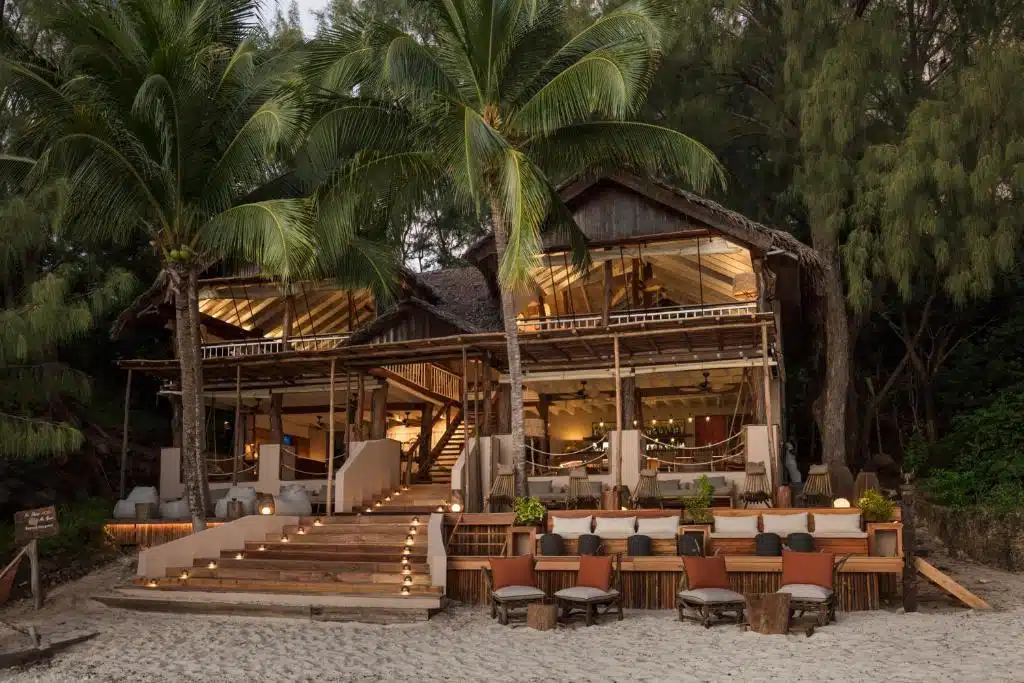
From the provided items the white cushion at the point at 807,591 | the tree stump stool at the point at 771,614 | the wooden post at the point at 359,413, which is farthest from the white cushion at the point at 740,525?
the wooden post at the point at 359,413

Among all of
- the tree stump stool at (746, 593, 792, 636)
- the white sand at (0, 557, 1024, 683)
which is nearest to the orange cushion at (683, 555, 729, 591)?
the white sand at (0, 557, 1024, 683)

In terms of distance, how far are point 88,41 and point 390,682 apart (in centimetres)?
1080

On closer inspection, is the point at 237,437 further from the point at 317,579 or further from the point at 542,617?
the point at 542,617

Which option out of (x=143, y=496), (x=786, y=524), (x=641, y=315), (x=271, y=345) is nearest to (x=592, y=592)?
(x=786, y=524)

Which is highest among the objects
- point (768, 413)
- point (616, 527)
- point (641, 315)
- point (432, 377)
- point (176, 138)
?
point (176, 138)

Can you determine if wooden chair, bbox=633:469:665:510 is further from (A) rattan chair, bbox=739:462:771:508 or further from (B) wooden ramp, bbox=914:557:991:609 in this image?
(B) wooden ramp, bbox=914:557:991:609

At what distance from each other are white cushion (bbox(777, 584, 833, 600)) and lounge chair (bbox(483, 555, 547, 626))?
280 centimetres

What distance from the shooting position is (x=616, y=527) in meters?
13.0

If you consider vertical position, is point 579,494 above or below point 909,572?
above

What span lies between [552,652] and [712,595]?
2022mm

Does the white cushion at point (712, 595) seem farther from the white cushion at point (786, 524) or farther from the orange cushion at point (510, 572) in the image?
the orange cushion at point (510, 572)

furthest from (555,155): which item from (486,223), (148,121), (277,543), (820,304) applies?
(486,223)

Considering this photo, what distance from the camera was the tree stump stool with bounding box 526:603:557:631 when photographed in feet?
36.5

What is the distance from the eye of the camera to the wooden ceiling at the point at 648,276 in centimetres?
1853
